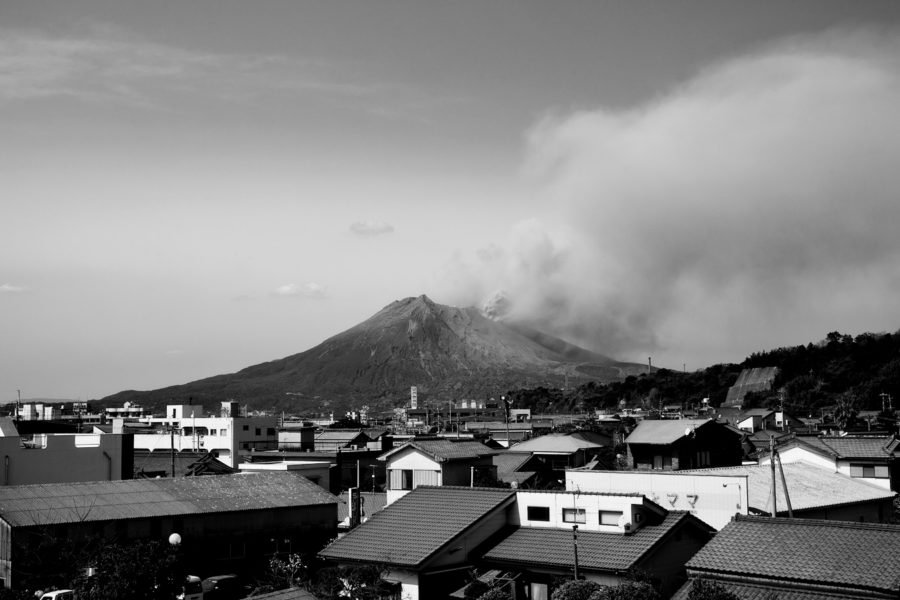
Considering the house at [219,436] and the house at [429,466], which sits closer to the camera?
the house at [429,466]

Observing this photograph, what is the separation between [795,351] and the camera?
12812 cm

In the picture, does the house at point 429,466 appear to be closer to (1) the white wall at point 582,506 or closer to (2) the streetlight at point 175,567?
(1) the white wall at point 582,506

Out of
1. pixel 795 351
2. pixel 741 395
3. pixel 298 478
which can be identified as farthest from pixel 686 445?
pixel 795 351

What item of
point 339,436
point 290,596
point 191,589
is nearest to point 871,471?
point 191,589

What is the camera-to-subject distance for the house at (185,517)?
23797 millimetres


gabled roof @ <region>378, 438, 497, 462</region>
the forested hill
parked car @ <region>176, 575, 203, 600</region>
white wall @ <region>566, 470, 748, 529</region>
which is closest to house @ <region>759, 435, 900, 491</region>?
white wall @ <region>566, 470, 748, 529</region>

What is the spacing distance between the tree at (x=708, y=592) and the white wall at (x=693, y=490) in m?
9.27

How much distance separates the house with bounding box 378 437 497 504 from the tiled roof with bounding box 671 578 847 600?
17.3 m

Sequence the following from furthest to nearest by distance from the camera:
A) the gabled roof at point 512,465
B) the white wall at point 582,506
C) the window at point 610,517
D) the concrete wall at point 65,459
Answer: the gabled roof at point 512,465 < the concrete wall at point 65,459 < the window at point 610,517 < the white wall at point 582,506

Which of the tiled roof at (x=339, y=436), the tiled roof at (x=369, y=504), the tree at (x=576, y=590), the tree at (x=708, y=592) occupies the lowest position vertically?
the tiled roof at (x=369, y=504)

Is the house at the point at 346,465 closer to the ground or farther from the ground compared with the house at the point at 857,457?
closer to the ground

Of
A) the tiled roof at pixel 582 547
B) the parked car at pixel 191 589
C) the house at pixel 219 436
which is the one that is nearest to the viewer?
the tiled roof at pixel 582 547

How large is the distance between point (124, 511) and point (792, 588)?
59.8 ft

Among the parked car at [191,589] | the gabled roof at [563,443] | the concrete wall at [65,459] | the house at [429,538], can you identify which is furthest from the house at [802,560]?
the concrete wall at [65,459]
